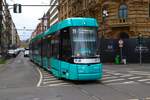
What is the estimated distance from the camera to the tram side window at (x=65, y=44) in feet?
70.3

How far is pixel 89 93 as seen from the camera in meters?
16.8

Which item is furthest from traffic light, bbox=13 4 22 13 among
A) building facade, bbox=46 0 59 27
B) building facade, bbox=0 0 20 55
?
building facade, bbox=46 0 59 27

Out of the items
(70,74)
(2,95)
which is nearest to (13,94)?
(2,95)

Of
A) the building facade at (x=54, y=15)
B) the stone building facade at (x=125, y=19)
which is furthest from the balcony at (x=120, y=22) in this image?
the building facade at (x=54, y=15)

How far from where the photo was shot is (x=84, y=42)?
69.2 feet

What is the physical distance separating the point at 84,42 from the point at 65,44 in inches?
51.5

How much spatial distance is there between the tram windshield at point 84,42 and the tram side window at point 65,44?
392 mm

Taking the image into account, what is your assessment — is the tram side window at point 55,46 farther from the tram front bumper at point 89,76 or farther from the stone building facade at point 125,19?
the stone building facade at point 125,19

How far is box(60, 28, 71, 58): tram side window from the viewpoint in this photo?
2144 centimetres

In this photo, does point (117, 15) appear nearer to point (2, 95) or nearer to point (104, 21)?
point (104, 21)

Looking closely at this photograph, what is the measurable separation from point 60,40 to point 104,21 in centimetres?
3311

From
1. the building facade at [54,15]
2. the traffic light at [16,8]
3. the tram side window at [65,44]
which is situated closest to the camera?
the tram side window at [65,44]

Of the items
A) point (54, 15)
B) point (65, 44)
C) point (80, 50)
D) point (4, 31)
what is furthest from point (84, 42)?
point (54, 15)

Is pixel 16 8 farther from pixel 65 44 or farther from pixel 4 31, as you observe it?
pixel 4 31
